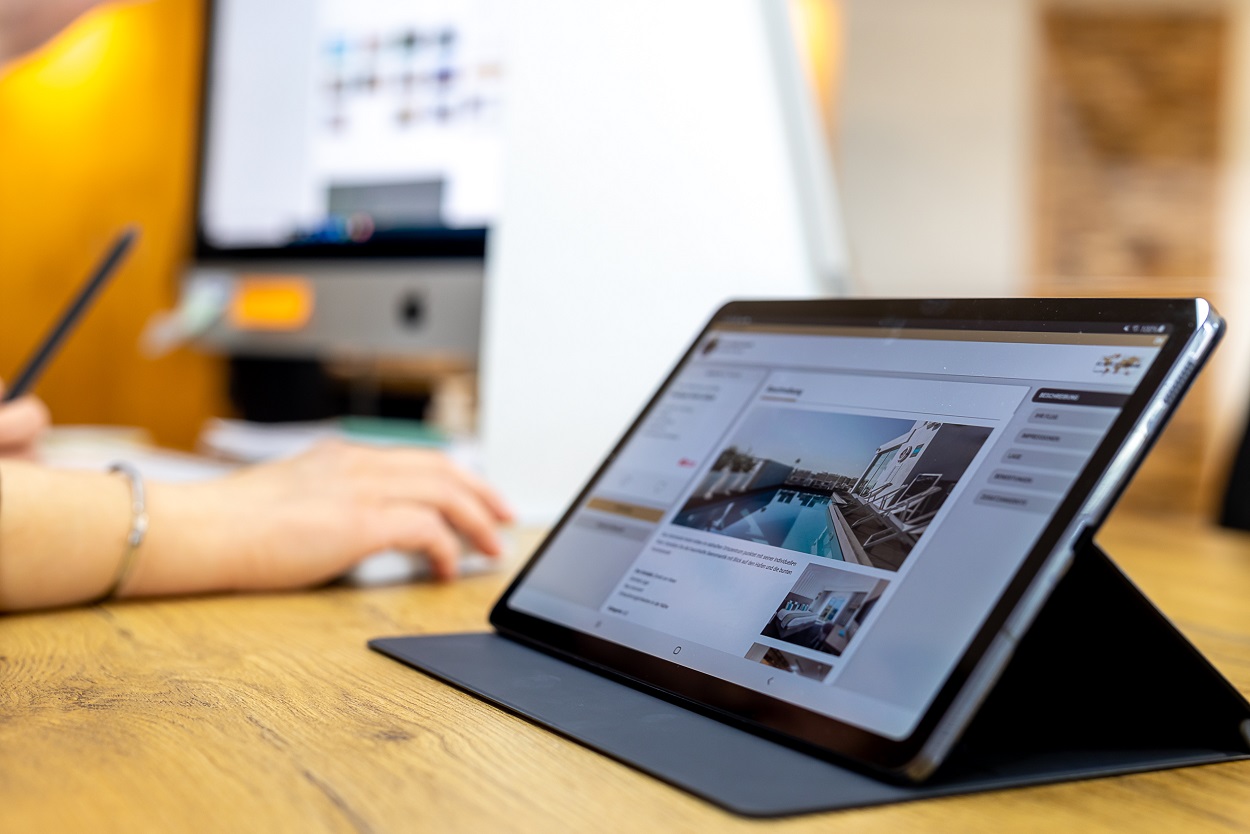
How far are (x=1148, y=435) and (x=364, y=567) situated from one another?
43cm

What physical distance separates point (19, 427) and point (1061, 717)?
28.1 inches

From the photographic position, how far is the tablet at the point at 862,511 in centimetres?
28

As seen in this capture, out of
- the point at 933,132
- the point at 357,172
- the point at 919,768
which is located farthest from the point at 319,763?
the point at 933,132

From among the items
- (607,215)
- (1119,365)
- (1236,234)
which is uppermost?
(1236,234)

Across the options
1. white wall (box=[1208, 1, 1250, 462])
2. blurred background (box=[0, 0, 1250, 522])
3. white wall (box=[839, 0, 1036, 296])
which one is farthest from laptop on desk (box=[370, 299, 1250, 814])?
white wall (box=[1208, 1, 1250, 462])

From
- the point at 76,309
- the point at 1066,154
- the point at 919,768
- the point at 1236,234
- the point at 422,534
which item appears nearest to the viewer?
the point at 919,768

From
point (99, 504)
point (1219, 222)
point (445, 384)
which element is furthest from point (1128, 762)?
point (1219, 222)

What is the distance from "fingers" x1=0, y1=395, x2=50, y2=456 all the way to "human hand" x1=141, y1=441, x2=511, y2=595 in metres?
0.27

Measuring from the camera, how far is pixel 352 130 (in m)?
1.04

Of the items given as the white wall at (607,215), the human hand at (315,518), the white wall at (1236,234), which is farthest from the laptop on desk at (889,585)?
the white wall at (1236,234)

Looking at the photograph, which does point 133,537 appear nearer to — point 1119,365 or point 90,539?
point 90,539

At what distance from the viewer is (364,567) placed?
596 millimetres

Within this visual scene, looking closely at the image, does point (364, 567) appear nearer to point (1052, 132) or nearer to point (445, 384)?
point (445, 384)

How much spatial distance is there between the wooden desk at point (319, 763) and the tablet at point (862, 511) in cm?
5
